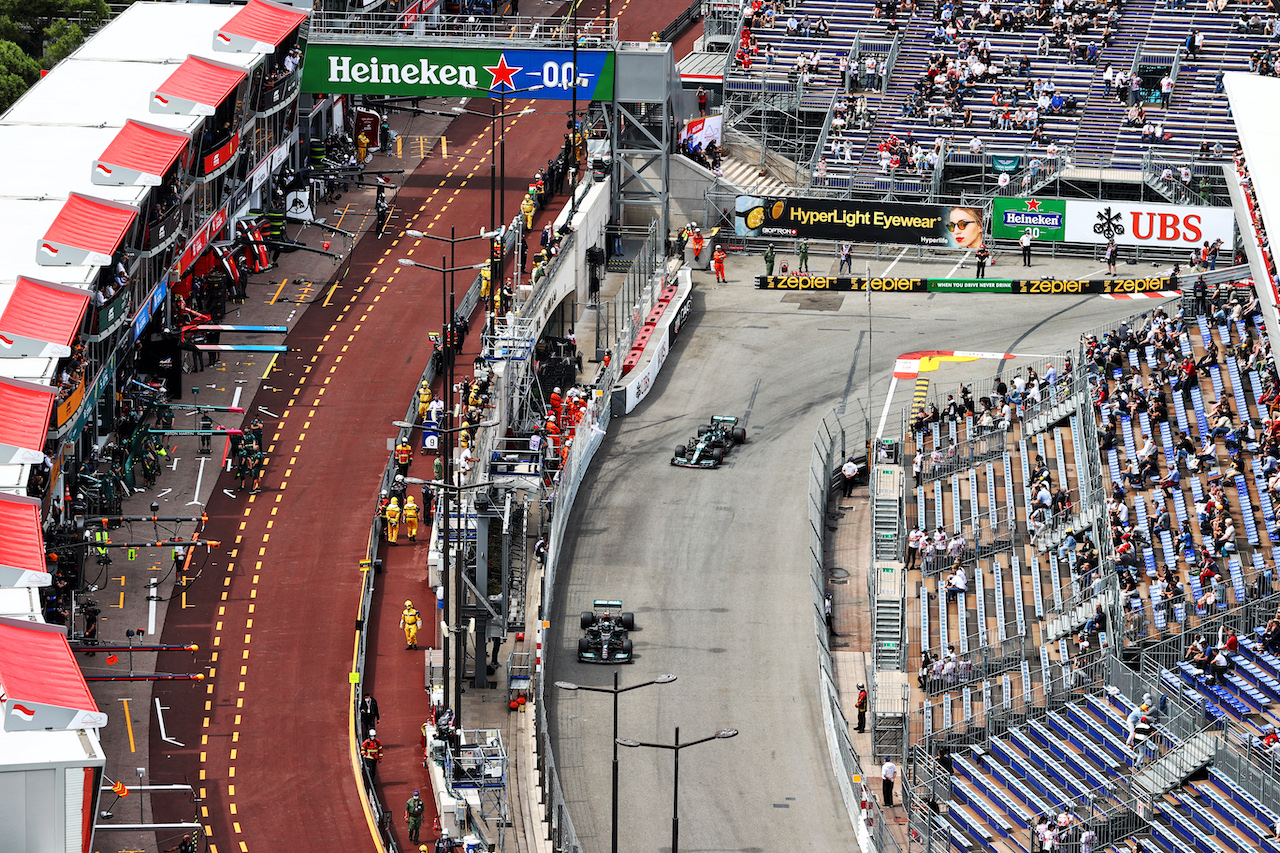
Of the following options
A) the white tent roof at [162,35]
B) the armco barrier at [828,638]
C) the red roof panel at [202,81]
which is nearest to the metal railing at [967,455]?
the armco barrier at [828,638]

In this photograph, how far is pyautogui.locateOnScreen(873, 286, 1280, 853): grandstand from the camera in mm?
59812

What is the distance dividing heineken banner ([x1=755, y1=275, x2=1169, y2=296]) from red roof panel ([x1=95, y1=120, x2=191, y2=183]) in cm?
2336

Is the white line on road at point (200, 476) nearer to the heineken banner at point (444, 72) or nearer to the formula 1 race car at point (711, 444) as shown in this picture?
the formula 1 race car at point (711, 444)

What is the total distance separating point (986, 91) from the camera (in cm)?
10112

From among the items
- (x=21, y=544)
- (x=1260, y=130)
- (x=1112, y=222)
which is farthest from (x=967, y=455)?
(x=21, y=544)

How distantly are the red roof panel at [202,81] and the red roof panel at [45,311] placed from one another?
14357mm

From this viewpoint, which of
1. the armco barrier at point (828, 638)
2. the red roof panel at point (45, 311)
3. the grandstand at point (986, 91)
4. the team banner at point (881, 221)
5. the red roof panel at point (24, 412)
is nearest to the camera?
the armco barrier at point (828, 638)

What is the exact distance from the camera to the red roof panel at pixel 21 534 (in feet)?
201

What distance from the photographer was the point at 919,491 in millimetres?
77375

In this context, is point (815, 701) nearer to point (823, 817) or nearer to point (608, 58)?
point (823, 817)

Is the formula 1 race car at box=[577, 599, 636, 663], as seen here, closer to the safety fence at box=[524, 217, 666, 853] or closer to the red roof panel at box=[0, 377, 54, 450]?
the safety fence at box=[524, 217, 666, 853]

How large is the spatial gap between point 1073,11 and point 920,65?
7.15 meters

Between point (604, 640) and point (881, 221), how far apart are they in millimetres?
31102

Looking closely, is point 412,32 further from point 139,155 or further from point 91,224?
point 91,224
